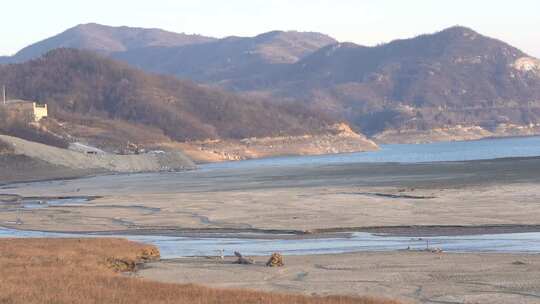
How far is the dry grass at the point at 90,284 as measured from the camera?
2294cm

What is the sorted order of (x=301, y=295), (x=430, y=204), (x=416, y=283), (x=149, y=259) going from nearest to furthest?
1. (x=301, y=295)
2. (x=416, y=283)
3. (x=149, y=259)
4. (x=430, y=204)

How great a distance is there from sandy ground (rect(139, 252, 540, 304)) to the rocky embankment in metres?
87.8

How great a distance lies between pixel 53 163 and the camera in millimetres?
127500

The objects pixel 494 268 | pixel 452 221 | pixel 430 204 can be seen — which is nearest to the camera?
pixel 494 268

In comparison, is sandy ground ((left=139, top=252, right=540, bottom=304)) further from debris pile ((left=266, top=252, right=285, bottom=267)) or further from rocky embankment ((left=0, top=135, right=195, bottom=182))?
rocky embankment ((left=0, top=135, right=195, bottom=182))

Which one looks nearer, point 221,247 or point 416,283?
point 416,283

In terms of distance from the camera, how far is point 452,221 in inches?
1821

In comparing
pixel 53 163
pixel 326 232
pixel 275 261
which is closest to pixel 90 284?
pixel 275 261

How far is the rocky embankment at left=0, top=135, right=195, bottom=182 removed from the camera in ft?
402

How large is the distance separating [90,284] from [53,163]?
4108 inches

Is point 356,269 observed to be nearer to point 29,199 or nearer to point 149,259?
point 149,259

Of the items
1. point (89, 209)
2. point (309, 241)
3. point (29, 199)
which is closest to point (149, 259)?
point (309, 241)

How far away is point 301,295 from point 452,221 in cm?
2264

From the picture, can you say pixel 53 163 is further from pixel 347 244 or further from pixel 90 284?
pixel 90 284
